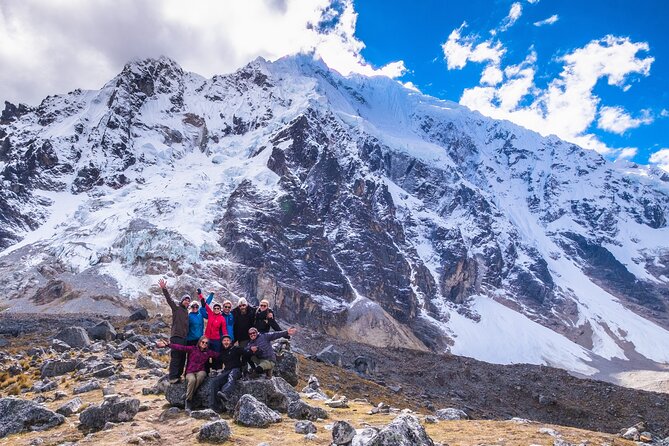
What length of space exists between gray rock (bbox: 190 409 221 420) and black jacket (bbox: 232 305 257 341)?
326cm

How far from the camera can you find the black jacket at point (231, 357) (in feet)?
50.9

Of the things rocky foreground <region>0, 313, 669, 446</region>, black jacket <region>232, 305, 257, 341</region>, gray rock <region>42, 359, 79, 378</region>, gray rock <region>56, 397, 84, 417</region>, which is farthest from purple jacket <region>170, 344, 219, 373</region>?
gray rock <region>42, 359, 79, 378</region>

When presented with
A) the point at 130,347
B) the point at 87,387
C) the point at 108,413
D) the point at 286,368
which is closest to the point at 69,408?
the point at 108,413

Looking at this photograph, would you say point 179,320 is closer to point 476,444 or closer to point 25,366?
point 476,444

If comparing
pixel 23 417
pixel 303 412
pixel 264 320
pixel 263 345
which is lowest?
pixel 23 417

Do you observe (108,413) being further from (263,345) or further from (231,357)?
(263,345)

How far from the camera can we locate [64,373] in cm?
2297

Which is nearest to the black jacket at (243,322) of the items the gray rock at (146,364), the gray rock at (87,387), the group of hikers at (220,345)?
the group of hikers at (220,345)

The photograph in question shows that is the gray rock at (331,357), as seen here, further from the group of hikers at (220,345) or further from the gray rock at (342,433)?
the gray rock at (342,433)

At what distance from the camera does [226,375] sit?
15.3m

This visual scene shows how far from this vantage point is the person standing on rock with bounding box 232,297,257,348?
1669 centimetres

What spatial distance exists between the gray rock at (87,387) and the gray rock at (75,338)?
15.3m

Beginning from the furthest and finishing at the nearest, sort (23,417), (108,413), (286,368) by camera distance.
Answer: (286,368) → (108,413) → (23,417)

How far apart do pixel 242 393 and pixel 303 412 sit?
201 cm
